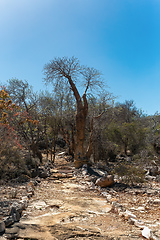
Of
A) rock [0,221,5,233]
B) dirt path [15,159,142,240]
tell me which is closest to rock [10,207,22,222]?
dirt path [15,159,142,240]

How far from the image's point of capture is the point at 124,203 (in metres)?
5.96

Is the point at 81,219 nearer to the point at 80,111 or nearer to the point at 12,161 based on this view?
the point at 12,161

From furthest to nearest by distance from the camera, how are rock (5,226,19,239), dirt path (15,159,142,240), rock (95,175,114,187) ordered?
rock (95,175,114,187), dirt path (15,159,142,240), rock (5,226,19,239)

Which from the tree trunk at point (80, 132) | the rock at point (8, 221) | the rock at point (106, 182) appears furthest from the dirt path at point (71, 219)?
the tree trunk at point (80, 132)

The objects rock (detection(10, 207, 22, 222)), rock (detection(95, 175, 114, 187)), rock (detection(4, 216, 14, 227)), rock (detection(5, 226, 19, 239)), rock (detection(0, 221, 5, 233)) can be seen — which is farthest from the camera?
rock (detection(95, 175, 114, 187))

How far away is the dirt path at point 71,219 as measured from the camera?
3.58 meters

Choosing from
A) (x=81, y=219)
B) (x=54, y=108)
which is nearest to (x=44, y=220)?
(x=81, y=219)

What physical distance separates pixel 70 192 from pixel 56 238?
4.10 metres

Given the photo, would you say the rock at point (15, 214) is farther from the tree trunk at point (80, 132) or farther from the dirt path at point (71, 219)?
the tree trunk at point (80, 132)

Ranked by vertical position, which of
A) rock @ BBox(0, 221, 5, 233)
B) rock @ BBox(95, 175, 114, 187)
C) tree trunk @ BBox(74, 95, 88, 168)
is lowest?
rock @ BBox(0, 221, 5, 233)

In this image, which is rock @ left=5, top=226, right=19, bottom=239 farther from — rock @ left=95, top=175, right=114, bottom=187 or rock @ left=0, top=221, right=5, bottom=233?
rock @ left=95, top=175, right=114, bottom=187

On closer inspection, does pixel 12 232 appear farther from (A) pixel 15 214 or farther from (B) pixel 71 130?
(B) pixel 71 130

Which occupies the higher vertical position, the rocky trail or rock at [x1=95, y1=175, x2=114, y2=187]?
rock at [x1=95, y1=175, x2=114, y2=187]

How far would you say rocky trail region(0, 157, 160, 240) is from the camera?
3.58 metres
